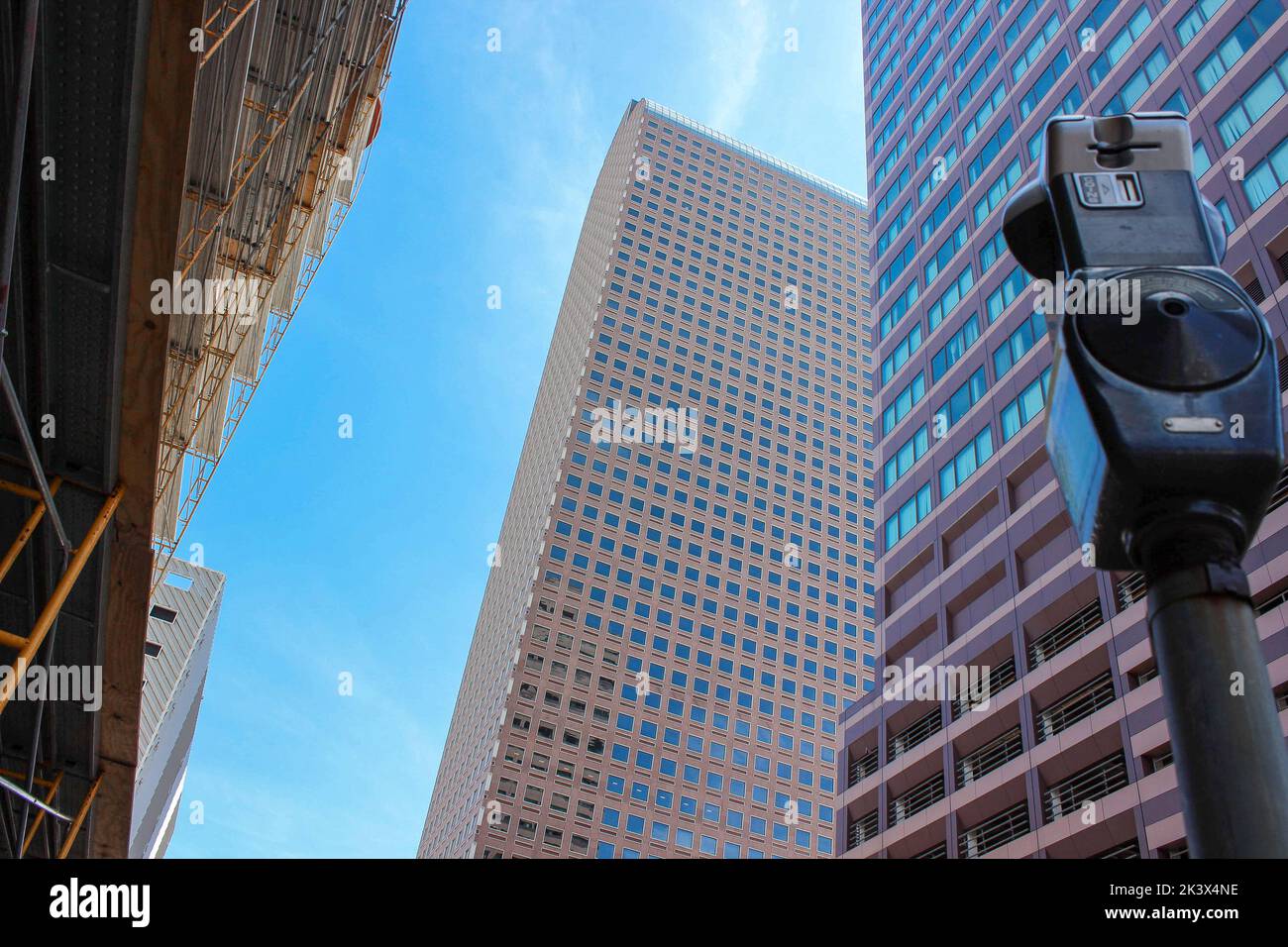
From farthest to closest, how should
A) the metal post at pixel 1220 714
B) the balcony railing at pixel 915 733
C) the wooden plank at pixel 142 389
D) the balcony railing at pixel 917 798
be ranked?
the balcony railing at pixel 915 733
the balcony railing at pixel 917 798
the wooden plank at pixel 142 389
the metal post at pixel 1220 714

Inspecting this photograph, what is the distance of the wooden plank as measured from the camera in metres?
6.84

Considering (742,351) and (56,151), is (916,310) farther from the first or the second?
(742,351)

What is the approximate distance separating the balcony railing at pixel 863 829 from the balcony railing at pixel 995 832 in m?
5.67

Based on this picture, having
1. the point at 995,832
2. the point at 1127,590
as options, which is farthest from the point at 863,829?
the point at 1127,590

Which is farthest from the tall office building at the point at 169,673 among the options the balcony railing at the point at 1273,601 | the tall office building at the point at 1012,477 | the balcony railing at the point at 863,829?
the balcony railing at the point at 1273,601

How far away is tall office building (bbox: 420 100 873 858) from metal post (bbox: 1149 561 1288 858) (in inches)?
2666

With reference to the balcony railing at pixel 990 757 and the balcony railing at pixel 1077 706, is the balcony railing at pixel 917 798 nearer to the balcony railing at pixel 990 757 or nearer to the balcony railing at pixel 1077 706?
the balcony railing at pixel 990 757

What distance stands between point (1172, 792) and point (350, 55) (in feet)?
79.9

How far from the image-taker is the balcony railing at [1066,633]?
96.9 ft

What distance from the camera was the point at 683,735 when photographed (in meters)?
77.5

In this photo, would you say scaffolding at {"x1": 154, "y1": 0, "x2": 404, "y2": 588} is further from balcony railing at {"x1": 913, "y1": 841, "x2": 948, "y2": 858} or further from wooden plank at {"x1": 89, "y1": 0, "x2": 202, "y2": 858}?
balcony railing at {"x1": 913, "y1": 841, "x2": 948, "y2": 858}

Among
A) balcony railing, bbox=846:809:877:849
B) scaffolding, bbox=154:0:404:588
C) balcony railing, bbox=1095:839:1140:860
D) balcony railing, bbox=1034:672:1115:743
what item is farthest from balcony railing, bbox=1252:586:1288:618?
scaffolding, bbox=154:0:404:588

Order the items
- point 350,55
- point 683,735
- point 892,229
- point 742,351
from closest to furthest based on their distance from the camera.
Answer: point 350,55, point 892,229, point 683,735, point 742,351
